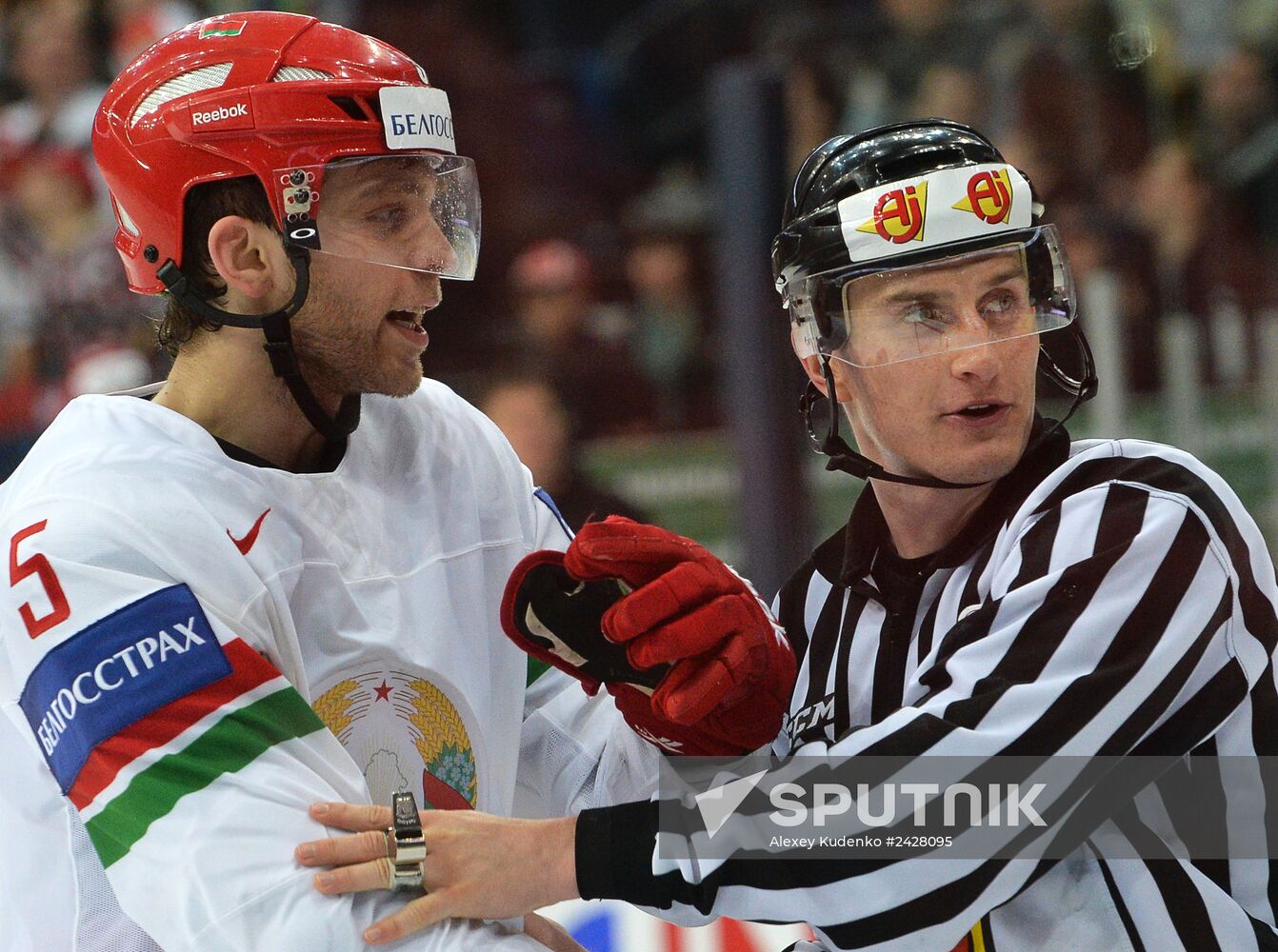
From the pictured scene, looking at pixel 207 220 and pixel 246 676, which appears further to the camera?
pixel 207 220

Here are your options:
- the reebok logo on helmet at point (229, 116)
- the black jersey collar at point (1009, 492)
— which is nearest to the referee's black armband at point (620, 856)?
the black jersey collar at point (1009, 492)

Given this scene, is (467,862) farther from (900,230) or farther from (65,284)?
(65,284)

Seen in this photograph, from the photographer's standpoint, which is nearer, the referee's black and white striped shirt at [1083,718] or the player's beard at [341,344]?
the referee's black and white striped shirt at [1083,718]

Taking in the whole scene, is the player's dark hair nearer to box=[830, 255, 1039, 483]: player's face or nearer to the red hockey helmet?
the red hockey helmet

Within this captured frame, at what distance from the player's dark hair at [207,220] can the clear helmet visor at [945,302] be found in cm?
78

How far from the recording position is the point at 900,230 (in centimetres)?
200

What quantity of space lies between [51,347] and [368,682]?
3.99 m

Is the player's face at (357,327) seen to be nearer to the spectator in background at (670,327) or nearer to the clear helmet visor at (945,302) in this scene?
the clear helmet visor at (945,302)

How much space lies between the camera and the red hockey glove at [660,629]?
6.29 ft

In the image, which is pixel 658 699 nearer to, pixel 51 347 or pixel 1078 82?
pixel 1078 82

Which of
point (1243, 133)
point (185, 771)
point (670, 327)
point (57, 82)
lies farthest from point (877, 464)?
point (57, 82)

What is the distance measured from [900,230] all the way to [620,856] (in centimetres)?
86

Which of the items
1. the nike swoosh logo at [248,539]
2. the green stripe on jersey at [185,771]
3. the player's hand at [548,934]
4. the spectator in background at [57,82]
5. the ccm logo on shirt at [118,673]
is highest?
the spectator in background at [57,82]

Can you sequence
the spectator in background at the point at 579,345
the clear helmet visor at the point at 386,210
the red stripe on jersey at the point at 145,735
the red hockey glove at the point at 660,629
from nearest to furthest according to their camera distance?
the red stripe on jersey at the point at 145,735 → the red hockey glove at the point at 660,629 → the clear helmet visor at the point at 386,210 → the spectator in background at the point at 579,345
